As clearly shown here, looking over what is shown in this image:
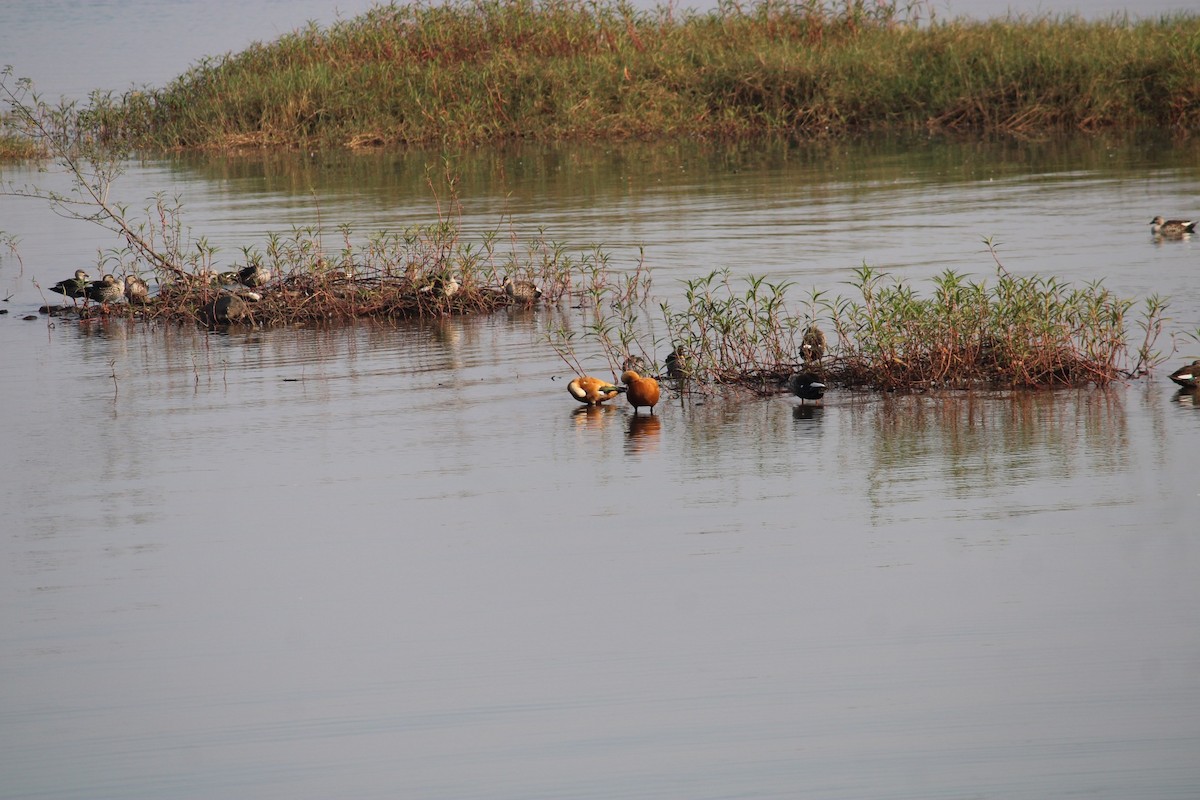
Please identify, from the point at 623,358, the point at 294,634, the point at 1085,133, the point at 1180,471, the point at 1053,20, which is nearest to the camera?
the point at 294,634

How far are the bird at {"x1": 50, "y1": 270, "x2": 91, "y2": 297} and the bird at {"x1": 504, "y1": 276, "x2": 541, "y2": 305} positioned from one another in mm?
3919

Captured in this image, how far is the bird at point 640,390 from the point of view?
380 inches

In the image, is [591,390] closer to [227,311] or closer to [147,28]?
[227,311]

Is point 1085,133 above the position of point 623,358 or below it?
above

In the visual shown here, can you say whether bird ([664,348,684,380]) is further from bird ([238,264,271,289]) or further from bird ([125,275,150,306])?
bird ([125,275,150,306])

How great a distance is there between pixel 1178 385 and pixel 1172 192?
9896 millimetres

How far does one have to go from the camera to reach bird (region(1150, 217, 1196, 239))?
1539cm

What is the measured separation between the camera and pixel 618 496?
7891mm

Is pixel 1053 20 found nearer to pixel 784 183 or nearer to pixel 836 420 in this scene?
pixel 784 183

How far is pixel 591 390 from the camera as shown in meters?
9.84

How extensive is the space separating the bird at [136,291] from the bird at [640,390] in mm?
6076

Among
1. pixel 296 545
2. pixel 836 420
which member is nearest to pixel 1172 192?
pixel 836 420

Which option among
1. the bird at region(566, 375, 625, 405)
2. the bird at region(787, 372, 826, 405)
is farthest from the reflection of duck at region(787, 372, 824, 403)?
the bird at region(566, 375, 625, 405)

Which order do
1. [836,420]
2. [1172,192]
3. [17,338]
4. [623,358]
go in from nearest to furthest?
[836,420] < [623,358] < [17,338] < [1172,192]
